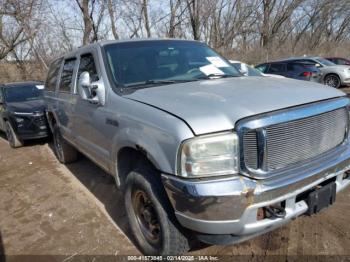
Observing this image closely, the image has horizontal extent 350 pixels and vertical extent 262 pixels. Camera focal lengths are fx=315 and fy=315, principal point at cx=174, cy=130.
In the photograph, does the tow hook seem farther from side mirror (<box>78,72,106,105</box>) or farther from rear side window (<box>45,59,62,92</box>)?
rear side window (<box>45,59,62,92</box>)

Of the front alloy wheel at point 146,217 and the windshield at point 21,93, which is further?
the windshield at point 21,93

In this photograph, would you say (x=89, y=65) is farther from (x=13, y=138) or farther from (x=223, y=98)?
(x=13, y=138)

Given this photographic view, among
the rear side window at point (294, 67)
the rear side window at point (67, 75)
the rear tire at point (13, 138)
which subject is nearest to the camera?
the rear side window at point (67, 75)

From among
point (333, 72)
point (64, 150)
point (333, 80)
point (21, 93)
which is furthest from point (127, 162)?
point (333, 80)

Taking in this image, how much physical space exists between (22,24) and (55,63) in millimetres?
12754

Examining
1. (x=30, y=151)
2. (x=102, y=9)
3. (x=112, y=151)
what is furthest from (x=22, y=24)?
(x=112, y=151)

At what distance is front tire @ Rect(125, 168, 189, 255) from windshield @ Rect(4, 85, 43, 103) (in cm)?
617

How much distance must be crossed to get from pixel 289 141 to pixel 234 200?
0.62 metres

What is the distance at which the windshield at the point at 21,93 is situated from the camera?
26.8 feet

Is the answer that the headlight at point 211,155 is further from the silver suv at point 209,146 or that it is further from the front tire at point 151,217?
the front tire at point 151,217

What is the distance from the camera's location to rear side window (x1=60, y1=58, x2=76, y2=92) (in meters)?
4.44

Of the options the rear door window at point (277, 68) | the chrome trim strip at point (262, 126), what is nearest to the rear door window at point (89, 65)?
the chrome trim strip at point (262, 126)

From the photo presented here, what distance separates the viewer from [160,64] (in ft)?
11.3

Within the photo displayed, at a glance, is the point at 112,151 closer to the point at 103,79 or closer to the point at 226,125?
the point at 103,79
